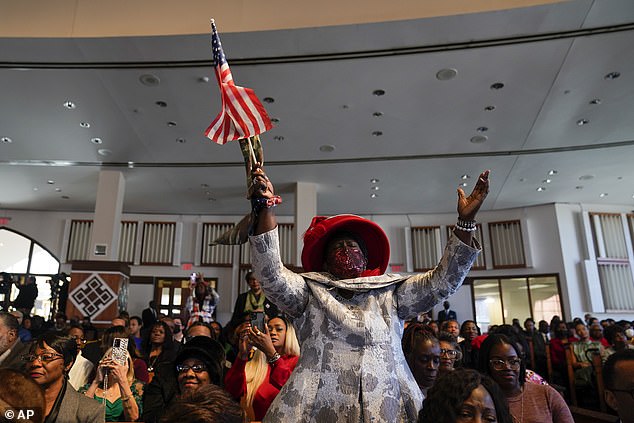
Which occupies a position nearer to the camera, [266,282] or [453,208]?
[266,282]

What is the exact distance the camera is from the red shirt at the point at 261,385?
2738 millimetres

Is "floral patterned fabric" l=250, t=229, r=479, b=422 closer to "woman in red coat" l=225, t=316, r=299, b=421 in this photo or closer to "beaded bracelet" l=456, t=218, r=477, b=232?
"beaded bracelet" l=456, t=218, r=477, b=232

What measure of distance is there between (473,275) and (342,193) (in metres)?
4.54

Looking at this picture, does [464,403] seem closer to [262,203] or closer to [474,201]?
[474,201]

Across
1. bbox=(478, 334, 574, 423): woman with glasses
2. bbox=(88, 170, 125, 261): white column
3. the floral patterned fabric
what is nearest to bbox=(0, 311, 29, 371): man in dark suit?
the floral patterned fabric

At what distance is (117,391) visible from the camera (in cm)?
305

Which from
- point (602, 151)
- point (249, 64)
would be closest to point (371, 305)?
point (249, 64)

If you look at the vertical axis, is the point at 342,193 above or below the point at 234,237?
above

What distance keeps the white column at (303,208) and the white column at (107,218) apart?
341 cm

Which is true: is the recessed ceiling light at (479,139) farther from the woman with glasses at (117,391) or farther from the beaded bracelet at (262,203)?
the beaded bracelet at (262,203)

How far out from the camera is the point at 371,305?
162 centimetres

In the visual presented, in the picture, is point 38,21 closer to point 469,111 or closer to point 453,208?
point 469,111

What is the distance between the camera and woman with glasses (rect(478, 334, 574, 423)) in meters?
2.36

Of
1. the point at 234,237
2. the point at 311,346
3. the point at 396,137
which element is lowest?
the point at 311,346
